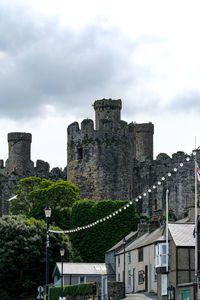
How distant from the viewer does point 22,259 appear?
→ 2491 inches

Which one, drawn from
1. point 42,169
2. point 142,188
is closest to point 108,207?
point 142,188

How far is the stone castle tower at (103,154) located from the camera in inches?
3009

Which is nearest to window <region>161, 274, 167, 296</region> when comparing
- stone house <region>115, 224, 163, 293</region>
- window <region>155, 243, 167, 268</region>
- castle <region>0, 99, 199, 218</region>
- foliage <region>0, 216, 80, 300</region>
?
window <region>155, 243, 167, 268</region>

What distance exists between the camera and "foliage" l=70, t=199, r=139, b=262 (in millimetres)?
70000

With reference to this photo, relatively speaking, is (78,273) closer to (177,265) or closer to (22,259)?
(22,259)

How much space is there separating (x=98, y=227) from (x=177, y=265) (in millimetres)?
25548

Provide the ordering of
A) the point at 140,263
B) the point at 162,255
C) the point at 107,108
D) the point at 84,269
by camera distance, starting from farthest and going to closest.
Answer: the point at 107,108, the point at 84,269, the point at 140,263, the point at 162,255

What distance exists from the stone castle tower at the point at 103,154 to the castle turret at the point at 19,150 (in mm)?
17345

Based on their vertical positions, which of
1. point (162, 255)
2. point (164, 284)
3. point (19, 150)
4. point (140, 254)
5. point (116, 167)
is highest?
point (19, 150)

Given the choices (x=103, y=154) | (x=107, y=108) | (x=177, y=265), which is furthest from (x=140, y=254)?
(x=107, y=108)

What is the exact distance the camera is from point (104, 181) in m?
76.2

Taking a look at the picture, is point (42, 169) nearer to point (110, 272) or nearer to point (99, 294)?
point (110, 272)

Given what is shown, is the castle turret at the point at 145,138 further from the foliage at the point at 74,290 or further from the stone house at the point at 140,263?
the foliage at the point at 74,290

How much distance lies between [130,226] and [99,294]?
67.5ft
